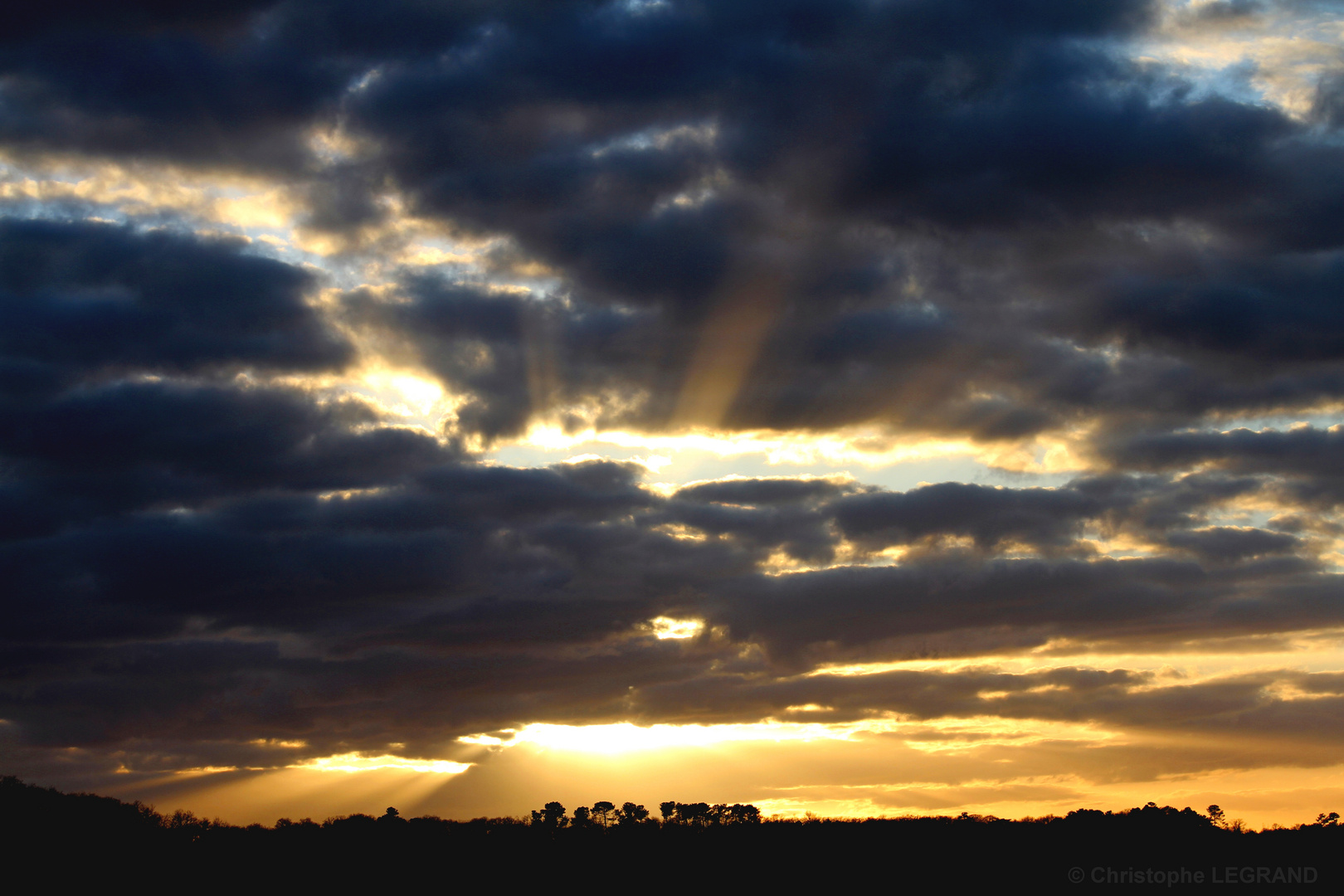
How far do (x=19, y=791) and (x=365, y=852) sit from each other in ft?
226

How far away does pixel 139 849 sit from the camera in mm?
134875

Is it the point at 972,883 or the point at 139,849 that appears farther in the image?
the point at 139,849

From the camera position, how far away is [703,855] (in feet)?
471

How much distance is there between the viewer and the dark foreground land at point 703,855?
402 ft

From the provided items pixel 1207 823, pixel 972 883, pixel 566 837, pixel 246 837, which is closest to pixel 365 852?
pixel 246 837

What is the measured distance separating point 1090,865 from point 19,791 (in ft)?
483

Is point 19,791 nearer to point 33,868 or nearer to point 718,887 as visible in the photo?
point 33,868

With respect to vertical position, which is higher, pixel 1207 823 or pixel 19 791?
pixel 19 791

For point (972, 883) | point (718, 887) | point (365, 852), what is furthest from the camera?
point (365, 852)

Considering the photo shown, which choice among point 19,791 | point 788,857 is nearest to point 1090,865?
point 788,857

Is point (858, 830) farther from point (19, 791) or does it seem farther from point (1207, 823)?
point (19, 791)

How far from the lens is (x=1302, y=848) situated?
412ft

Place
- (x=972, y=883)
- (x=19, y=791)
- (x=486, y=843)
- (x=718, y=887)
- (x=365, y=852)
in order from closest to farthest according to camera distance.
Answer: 1. (x=972, y=883)
2. (x=718, y=887)
3. (x=365, y=852)
4. (x=486, y=843)
5. (x=19, y=791)

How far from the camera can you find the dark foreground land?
12256 centimetres
